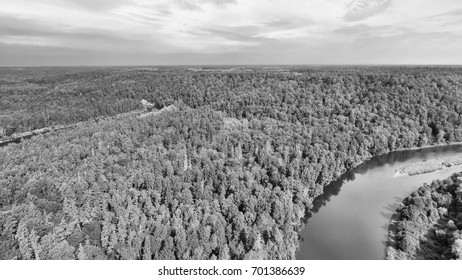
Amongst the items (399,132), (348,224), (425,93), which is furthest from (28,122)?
(425,93)

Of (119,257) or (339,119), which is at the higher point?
(339,119)

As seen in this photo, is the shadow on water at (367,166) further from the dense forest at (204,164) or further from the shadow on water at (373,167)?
the dense forest at (204,164)

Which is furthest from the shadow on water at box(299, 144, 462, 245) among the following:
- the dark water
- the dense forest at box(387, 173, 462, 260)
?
the dense forest at box(387, 173, 462, 260)

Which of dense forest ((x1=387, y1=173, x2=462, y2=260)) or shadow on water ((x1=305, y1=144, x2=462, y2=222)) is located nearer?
dense forest ((x1=387, y1=173, x2=462, y2=260))

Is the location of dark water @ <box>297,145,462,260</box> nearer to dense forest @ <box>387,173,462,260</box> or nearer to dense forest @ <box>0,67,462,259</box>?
dense forest @ <box>387,173,462,260</box>

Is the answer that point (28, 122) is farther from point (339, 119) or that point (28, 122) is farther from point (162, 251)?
point (339, 119)

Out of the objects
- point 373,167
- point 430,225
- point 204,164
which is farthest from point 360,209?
point 204,164

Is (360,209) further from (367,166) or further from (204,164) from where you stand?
(204,164)
